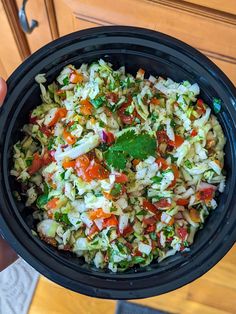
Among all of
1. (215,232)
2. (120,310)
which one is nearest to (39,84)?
(215,232)

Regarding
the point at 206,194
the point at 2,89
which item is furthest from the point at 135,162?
the point at 2,89

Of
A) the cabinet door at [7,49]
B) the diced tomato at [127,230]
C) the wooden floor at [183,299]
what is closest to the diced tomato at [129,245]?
the diced tomato at [127,230]

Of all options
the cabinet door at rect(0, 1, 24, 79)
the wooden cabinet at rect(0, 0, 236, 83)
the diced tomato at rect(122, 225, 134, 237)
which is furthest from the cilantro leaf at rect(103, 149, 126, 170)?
the cabinet door at rect(0, 1, 24, 79)

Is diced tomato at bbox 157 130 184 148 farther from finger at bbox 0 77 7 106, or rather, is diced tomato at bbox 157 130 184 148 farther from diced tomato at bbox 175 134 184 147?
finger at bbox 0 77 7 106

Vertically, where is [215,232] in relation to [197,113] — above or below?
below

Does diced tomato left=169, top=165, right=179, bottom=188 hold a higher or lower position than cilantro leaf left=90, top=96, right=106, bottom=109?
lower

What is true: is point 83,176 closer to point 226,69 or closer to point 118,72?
point 118,72

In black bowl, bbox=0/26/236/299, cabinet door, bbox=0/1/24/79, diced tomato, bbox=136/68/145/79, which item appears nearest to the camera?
black bowl, bbox=0/26/236/299
